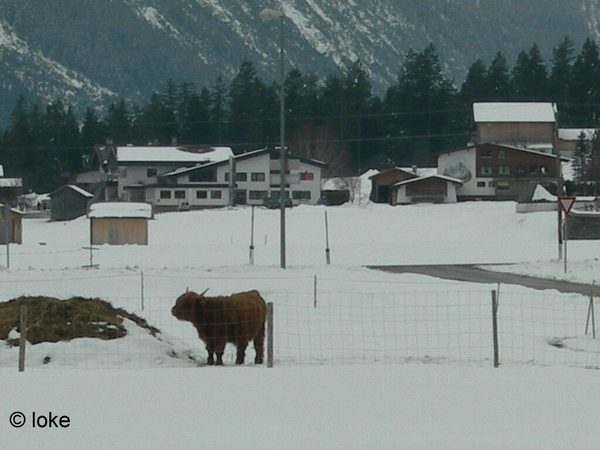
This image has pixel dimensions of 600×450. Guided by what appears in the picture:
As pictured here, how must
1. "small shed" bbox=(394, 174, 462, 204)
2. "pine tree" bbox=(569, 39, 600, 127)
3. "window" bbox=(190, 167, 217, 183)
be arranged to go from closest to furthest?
"small shed" bbox=(394, 174, 462, 204) → "window" bbox=(190, 167, 217, 183) → "pine tree" bbox=(569, 39, 600, 127)

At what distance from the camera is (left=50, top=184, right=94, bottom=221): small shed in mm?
84750

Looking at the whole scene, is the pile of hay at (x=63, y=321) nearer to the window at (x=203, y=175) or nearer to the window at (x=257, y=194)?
the window at (x=203, y=175)

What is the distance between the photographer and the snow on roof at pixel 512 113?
101875mm

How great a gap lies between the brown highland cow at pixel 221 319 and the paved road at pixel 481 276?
12.9 metres

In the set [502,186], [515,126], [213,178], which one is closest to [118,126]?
[213,178]

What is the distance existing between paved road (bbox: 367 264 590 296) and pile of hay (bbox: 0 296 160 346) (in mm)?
13588

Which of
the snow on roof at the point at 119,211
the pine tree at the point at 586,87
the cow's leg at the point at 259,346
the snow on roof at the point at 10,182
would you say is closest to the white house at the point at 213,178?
the snow on roof at the point at 10,182

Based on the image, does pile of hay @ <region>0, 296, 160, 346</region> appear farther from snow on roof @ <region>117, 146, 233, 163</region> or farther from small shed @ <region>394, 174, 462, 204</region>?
snow on roof @ <region>117, 146, 233, 163</region>

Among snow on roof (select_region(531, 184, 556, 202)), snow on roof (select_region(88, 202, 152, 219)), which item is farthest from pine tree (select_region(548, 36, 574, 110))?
snow on roof (select_region(88, 202, 152, 219))

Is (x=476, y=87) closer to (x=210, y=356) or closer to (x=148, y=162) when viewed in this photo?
(x=148, y=162)

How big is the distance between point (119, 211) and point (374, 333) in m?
34.4

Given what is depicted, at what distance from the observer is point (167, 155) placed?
10012cm

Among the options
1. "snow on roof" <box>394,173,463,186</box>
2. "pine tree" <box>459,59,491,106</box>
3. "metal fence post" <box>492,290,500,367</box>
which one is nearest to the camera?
"metal fence post" <box>492,290,500,367</box>

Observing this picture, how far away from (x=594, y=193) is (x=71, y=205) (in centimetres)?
3792
